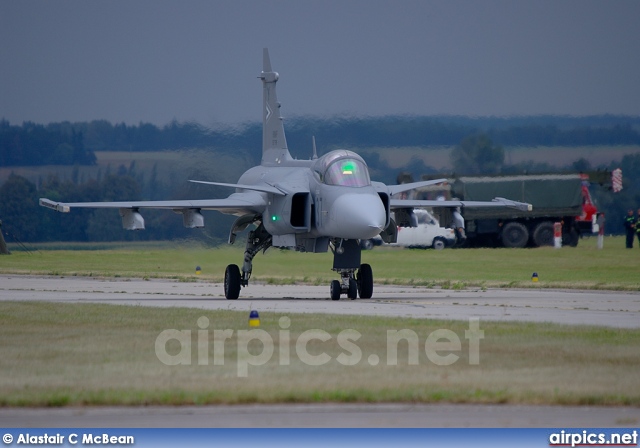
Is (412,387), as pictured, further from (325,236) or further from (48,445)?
(325,236)

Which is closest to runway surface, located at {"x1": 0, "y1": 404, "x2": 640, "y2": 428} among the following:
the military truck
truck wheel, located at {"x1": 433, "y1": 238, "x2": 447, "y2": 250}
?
the military truck

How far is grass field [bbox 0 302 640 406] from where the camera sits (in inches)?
410

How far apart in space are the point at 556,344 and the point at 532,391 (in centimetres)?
382

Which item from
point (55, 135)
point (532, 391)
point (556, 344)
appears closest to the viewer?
point (532, 391)

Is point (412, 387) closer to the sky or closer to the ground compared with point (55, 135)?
closer to the ground

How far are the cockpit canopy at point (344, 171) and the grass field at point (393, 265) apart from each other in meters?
6.92

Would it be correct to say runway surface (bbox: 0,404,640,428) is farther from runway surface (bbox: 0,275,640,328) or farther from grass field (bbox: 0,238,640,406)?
runway surface (bbox: 0,275,640,328)

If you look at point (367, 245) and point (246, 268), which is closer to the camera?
point (246, 268)

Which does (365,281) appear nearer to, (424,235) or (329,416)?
(329,416)

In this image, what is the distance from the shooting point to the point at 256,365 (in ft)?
40.7

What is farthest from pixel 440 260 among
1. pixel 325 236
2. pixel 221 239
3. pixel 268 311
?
pixel 268 311

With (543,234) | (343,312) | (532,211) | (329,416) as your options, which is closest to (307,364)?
(329,416)

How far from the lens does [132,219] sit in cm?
2366

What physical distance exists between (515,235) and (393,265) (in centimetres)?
1460
